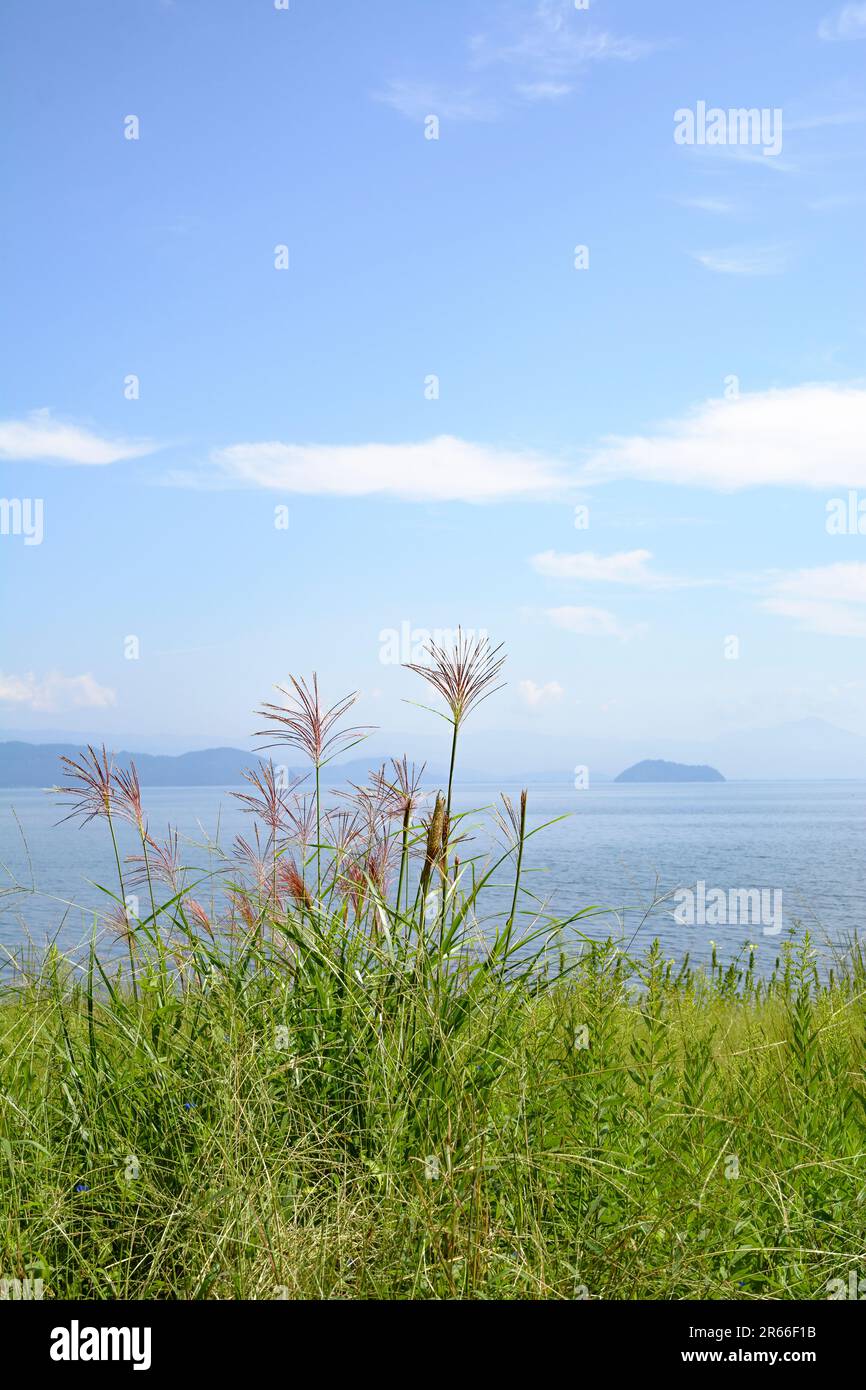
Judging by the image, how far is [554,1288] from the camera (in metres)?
2.86

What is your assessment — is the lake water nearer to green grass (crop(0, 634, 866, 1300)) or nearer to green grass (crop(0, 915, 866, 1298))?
green grass (crop(0, 634, 866, 1300))

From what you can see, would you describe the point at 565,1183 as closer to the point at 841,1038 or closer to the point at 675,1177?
the point at 675,1177

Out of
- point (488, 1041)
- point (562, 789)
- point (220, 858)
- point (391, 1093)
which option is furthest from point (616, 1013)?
point (562, 789)

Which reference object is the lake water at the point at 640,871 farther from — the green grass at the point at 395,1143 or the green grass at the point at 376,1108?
the green grass at the point at 395,1143

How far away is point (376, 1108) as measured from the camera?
3285mm

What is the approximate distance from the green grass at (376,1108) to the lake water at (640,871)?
12.9 inches

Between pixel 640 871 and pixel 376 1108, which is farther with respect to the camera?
pixel 640 871

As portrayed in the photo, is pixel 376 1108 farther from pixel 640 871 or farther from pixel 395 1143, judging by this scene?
pixel 640 871

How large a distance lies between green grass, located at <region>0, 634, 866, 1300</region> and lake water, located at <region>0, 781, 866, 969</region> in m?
0.33

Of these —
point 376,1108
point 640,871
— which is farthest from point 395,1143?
point 640,871

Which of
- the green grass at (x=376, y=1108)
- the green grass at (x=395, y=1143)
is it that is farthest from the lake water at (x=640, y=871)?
the green grass at (x=395, y=1143)

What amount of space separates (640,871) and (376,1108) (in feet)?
102

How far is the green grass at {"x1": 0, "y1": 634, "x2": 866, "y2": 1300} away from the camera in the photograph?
2.93 m
